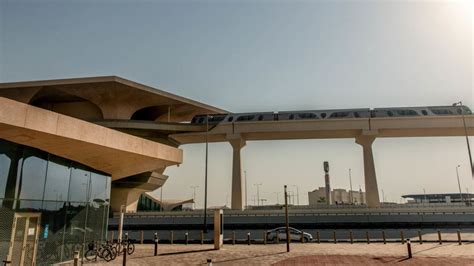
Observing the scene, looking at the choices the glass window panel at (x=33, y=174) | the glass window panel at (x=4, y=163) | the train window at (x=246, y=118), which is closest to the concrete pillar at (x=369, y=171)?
the train window at (x=246, y=118)

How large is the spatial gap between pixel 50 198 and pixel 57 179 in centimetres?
90

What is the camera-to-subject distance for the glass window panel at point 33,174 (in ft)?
44.4

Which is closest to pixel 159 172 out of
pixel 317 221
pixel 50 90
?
pixel 50 90

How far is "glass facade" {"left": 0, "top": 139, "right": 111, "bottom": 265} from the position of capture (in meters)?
12.8

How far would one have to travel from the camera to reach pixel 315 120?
53281 mm

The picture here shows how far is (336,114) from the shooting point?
55.4 m

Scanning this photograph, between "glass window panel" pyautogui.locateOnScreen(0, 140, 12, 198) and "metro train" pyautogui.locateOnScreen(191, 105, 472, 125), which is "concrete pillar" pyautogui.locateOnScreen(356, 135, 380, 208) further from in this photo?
"glass window panel" pyautogui.locateOnScreen(0, 140, 12, 198)

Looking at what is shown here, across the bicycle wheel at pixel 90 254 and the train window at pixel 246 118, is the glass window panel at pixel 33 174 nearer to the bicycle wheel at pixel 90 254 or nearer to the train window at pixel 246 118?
the bicycle wheel at pixel 90 254

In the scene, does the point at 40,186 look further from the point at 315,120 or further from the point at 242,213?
the point at 315,120

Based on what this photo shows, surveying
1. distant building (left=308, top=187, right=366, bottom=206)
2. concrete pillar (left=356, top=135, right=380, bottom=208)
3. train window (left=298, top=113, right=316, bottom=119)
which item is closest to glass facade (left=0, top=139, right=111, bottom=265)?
train window (left=298, top=113, right=316, bottom=119)

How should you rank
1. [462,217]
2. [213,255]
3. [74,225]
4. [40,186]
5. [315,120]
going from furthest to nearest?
[315,120], [462,217], [213,255], [74,225], [40,186]

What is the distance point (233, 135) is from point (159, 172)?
1398 centimetres

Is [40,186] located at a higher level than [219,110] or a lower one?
lower

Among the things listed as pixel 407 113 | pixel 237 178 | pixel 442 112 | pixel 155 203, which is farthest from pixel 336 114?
pixel 155 203
